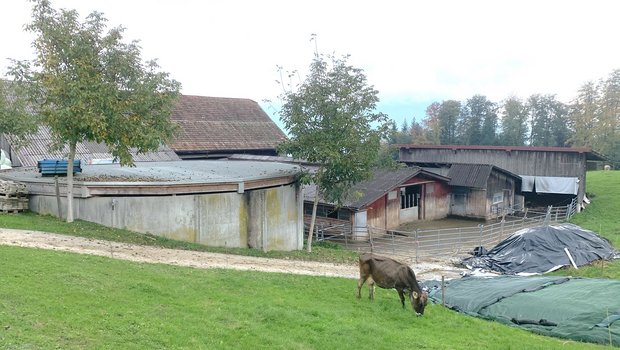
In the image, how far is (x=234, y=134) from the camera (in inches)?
1758

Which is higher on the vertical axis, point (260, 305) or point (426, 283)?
point (260, 305)

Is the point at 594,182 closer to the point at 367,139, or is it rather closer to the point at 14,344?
the point at 367,139

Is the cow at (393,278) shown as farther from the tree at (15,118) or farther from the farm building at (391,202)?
the tree at (15,118)

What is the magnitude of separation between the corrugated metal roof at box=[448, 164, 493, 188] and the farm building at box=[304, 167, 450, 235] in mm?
1245

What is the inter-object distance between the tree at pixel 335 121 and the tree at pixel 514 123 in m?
70.2

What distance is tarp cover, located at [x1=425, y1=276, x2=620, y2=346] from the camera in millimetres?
12781

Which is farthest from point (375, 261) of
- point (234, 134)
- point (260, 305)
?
point (234, 134)

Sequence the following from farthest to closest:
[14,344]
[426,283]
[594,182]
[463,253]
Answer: [594,182] → [463,253] → [426,283] → [14,344]

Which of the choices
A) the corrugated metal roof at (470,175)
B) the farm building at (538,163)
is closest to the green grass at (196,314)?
the corrugated metal roof at (470,175)

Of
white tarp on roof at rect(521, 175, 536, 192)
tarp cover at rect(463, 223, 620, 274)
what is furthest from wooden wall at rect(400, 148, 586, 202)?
tarp cover at rect(463, 223, 620, 274)

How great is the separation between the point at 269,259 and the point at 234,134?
26.7 m

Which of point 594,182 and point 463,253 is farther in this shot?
point 594,182

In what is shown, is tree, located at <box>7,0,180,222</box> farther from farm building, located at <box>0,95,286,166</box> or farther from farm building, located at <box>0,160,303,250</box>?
farm building, located at <box>0,95,286,166</box>

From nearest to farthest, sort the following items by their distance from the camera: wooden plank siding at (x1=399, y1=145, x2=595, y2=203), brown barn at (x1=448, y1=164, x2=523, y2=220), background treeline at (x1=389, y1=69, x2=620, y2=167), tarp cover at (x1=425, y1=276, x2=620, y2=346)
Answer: tarp cover at (x1=425, y1=276, x2=620, y2=346) < brown barn at (x1=448, y1=164, x2=523, y2=220) < wooden plank siding at (x1=399, y1=145, x2=595, y2=203) < background treeline at (x1=389, y1=69, x2=620, y2=167)
